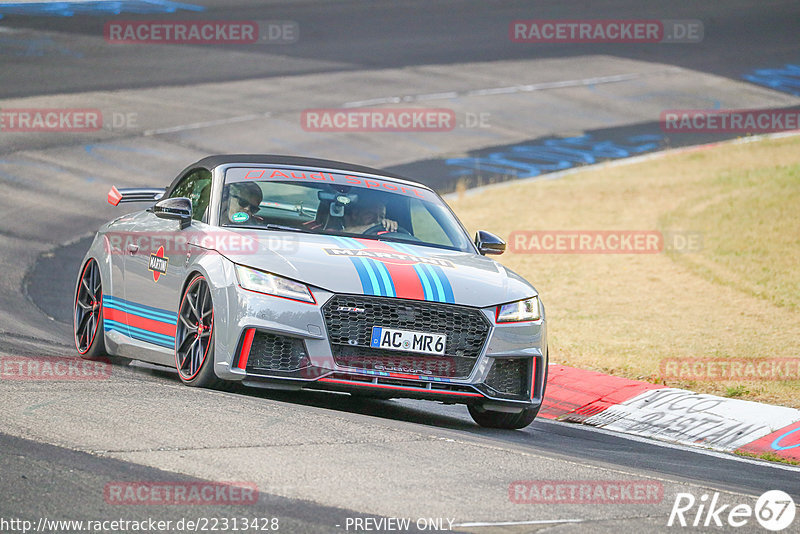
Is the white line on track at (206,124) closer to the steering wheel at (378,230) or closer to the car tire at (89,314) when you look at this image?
the car tire at (89,314)

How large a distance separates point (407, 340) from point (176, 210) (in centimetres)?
198

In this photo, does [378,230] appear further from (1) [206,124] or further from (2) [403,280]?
(1) [206,124]

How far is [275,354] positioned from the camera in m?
7.16

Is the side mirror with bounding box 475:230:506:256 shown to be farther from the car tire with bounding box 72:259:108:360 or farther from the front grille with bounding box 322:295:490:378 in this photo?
the car tire with bounding box 72:259:108:360

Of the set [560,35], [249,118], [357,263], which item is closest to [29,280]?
[357,263]

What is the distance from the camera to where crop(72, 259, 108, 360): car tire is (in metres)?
9.28

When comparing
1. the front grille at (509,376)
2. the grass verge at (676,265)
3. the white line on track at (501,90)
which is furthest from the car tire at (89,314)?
the white line on track at (501,90)

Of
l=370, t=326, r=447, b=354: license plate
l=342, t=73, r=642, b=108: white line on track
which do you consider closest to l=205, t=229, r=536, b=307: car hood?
l=370, t=326, r=447, b=354: license plate

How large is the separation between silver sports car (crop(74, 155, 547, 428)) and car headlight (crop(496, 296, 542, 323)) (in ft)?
0.03

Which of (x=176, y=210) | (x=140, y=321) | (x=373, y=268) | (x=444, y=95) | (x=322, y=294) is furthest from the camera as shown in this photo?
(x=444, y=95)

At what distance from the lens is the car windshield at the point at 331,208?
8.20 metres

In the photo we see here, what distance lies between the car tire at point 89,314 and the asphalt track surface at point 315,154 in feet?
1.59

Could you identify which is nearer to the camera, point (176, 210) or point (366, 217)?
point (176, 210)

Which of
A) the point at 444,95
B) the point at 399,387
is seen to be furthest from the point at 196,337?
the point at 444,95
